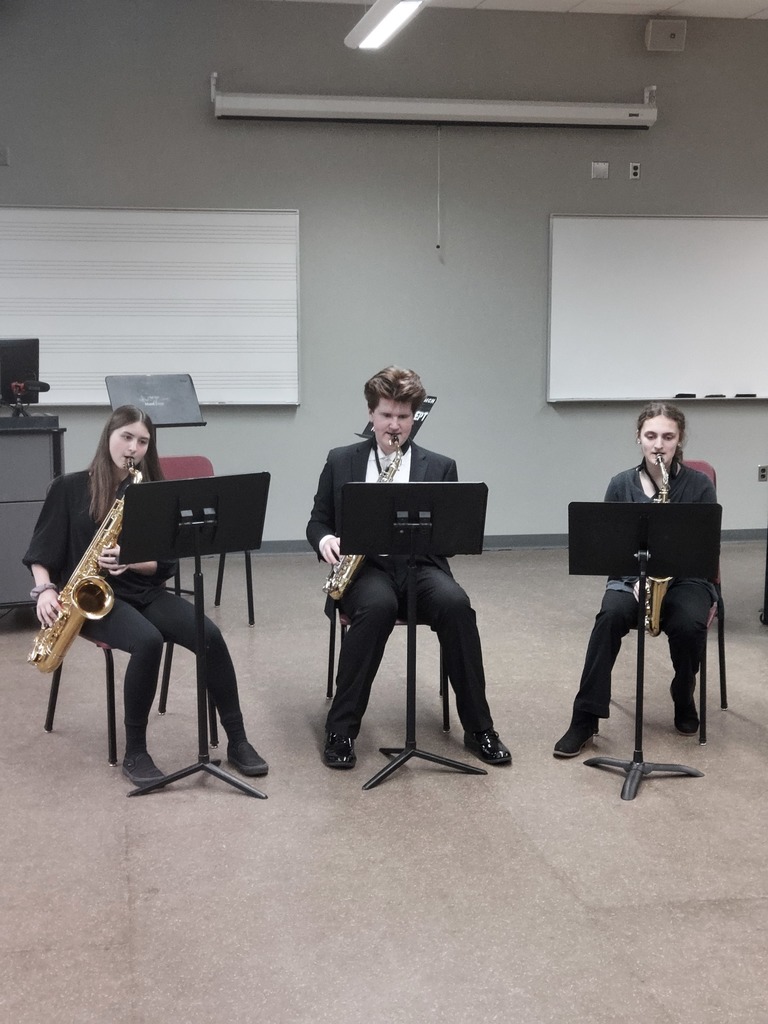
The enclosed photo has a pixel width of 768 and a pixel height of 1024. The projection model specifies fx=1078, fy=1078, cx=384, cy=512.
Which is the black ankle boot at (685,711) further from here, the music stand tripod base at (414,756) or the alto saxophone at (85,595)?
the alto saxophone at (85,595)

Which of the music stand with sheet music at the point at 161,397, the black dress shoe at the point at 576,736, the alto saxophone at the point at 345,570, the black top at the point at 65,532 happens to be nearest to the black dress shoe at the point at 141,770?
the black top at the point at 65,532

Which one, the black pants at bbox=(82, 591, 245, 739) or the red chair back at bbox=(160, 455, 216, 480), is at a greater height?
the red chair back at bbox=(160, 455, 216, 480)

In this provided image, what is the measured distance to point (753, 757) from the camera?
361cm

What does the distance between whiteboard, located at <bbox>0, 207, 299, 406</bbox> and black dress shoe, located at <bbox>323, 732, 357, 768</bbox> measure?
3.81 metres

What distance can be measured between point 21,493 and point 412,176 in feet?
11.1

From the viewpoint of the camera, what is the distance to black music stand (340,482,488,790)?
323 centimetres

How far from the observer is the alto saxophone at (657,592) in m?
3.74

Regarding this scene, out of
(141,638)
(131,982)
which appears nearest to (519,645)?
(141,638)

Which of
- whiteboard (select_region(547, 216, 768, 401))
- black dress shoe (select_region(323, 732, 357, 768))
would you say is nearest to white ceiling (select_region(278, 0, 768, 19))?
whiteboard (select_region(547, 216, 768, 401))

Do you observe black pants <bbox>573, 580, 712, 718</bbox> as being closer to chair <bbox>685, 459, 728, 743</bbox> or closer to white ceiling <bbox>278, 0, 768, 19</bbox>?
chair <bbox>685, 459, 728, 743</bbox>

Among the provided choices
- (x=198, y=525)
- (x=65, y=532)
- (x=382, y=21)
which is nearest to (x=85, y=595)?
(x=65, y=532)

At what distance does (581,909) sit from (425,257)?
17.1 feet

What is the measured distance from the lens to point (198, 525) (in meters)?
3.20

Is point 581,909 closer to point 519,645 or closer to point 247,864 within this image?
point 247,864
